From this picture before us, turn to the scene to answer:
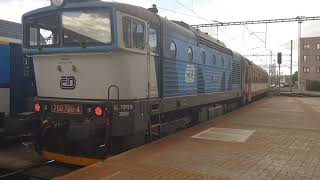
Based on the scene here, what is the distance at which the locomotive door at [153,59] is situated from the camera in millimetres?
9320

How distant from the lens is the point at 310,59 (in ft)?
302

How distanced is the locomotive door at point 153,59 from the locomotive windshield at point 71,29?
4.17ft

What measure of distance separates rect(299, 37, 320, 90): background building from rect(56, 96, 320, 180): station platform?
84.2m

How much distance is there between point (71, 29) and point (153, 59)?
1.98m

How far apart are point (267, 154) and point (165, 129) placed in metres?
3.06

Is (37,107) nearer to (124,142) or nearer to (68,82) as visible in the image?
(68,82)

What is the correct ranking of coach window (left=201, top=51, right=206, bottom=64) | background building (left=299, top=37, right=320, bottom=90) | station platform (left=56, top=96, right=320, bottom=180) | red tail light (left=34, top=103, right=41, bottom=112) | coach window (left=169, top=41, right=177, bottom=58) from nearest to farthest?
station platform (left=56, top=96, right=320, bottom=180) → red tail light (left=34, top=103, right=41, bottom=112) → coach window (left=169, top=41, right=177, bottom=58) → coach window (left=201, top=51, right=206, bottom=64) → background building (left=299, top=37, right=320, bottom=90)

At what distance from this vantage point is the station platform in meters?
6.83

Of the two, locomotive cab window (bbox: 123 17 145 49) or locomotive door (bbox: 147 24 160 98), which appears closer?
locomotive cab window (bbox: 123 17 145 49)

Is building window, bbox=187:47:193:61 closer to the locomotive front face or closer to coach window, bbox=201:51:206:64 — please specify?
coach window, bbox=201:51:206:64

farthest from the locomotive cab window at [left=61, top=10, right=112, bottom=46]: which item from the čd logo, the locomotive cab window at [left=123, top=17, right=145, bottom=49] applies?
the čd logo

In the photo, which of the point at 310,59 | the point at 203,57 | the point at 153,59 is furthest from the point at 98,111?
the point at 310,59

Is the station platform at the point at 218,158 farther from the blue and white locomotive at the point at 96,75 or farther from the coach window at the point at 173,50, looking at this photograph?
the coach window at the point at 173,50

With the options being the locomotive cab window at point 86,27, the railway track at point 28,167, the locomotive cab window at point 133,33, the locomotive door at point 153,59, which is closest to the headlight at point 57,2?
the locomotive cab window at point 86,27
